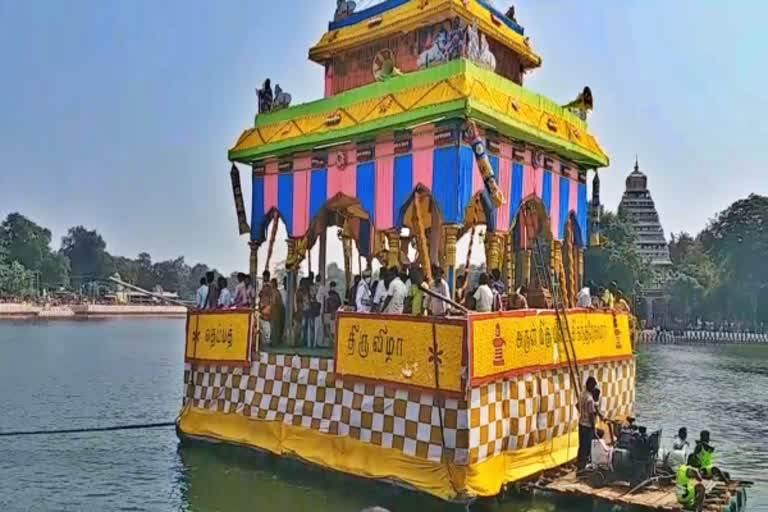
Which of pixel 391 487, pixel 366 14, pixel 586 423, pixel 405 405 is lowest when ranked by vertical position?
pixel 391 487

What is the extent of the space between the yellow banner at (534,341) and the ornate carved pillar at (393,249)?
7.45 ft

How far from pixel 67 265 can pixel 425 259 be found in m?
94.4

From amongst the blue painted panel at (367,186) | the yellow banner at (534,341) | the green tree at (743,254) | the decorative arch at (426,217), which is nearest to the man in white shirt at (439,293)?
the yellow banner at (534,341)

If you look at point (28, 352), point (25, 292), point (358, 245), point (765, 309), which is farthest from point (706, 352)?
point (25, 292)

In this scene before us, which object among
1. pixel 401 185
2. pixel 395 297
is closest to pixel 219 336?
pixel 395 297

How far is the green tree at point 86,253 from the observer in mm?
103062

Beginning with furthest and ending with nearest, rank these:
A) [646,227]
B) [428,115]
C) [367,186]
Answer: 1. [646,227]
2. [367,186]
3. [428,115]

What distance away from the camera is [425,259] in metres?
10.3

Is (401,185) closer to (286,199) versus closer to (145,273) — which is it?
(286,199)

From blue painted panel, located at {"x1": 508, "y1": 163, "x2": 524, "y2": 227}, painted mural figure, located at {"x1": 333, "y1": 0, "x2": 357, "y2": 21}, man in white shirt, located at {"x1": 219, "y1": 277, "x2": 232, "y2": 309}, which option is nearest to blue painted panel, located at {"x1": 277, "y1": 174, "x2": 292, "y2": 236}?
man in white shirt, located at {"x1": 219, "y1": 277, "x2": 232, "y2": 309}

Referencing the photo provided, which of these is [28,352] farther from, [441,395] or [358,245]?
[441,395]

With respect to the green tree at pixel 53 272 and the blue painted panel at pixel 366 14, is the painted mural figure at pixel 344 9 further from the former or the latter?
the green tree at pixel 53 272

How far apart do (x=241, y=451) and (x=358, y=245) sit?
532 cm

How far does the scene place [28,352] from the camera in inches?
1431
